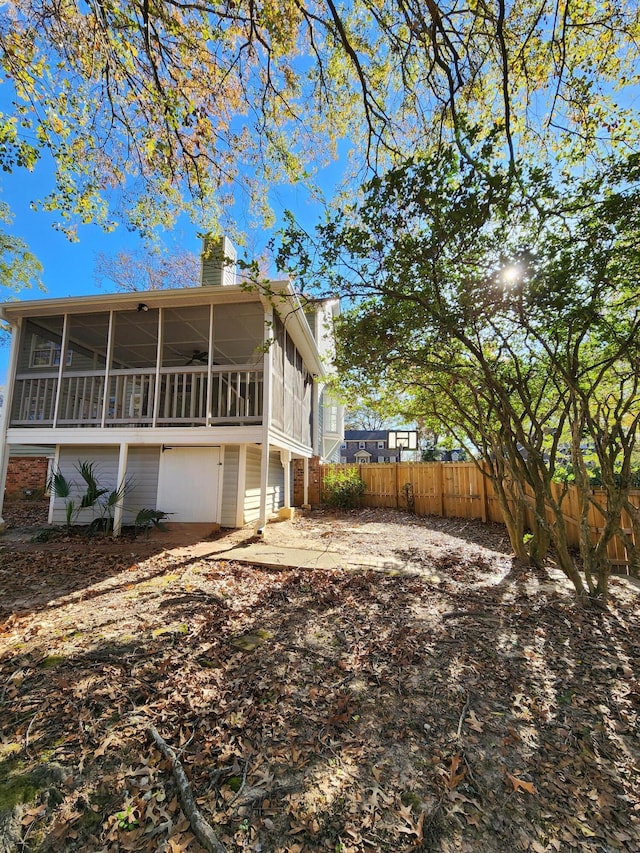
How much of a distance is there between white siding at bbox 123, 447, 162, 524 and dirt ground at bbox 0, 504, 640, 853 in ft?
12.8

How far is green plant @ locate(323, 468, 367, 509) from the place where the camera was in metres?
11.7

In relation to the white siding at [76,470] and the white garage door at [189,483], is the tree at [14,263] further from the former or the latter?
the white garage door at [189,483]

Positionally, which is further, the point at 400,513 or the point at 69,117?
the point at 400,513

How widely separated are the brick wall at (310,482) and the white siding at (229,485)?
4.21m

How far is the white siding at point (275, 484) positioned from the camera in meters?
10.4

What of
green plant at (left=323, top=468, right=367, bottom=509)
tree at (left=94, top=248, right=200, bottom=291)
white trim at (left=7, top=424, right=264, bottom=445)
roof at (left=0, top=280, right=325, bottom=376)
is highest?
tree at (left=94, top=248, right=200, bottom=291)

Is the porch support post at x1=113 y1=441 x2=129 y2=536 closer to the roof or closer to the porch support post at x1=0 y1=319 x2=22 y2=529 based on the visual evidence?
the porch support post at x1=0 y1=319 x2=22 y2=529

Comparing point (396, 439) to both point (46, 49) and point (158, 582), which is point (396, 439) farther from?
point (46, 49)

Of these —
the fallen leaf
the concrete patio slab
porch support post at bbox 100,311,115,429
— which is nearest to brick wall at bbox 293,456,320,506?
the concrete patio slab

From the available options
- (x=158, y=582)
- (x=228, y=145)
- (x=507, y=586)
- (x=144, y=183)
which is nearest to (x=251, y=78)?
(x=228, y=145)

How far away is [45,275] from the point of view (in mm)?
12852

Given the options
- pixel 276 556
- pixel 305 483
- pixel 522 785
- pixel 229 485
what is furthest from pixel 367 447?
pixel 522 785

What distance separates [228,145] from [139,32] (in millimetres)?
1322

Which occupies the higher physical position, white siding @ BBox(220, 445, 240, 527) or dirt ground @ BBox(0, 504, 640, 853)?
white siding @ BBox(220, 445, 240, 527)
